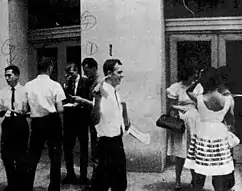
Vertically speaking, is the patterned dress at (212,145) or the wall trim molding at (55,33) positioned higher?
the wall trim molding at (55,33)

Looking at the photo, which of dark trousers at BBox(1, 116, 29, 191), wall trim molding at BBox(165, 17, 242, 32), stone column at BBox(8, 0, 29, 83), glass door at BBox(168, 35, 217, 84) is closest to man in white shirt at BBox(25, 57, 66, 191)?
dark trousers at BBox(1, 116, 29, 191)

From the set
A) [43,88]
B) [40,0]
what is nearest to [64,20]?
[40,0]

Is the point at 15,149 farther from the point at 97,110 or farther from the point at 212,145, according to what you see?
the point at 212,145

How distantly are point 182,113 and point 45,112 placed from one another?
1505 mm

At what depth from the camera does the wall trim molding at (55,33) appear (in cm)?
Result: 600

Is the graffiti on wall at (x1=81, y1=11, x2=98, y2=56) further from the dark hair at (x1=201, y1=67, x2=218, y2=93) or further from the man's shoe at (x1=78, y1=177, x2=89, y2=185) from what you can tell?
the dark hair at (x1=201, y1=67, x2=218, y2=93)

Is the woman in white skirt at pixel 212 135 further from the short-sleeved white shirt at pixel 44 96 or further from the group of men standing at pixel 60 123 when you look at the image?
Answer: the short-sleeved white shirt at pixel 44 96

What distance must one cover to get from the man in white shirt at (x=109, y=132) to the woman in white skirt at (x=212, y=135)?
2.48ft

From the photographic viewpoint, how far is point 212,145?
13.6 ft

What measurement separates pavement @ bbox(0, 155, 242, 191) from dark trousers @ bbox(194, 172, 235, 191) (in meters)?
0.29

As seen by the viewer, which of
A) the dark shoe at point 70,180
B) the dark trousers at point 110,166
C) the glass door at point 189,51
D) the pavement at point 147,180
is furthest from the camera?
the glass door at point 189,51

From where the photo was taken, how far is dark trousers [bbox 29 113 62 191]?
15.2ft

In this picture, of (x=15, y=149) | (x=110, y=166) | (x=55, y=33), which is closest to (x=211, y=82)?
(x=110, y=166)

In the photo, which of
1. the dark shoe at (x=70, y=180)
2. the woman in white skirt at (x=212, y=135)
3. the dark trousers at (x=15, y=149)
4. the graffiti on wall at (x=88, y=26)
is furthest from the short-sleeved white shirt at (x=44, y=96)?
the woman in white skirt at (x=212, y=135)
